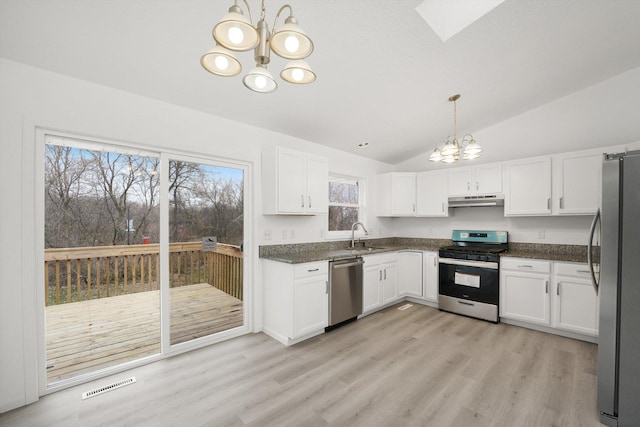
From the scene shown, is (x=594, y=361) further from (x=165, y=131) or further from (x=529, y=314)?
(x=165, y=131)

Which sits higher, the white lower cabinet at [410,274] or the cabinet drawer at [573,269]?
the cabinet drawer at [573,269]

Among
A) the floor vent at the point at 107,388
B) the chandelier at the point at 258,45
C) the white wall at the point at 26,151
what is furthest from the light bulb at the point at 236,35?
the floor vent at the point at 107,388

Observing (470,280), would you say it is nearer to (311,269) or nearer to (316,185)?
(311,269)

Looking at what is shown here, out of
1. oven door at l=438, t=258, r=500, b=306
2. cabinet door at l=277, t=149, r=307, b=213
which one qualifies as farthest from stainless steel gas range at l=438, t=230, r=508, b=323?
cabinet door at l=277, t=149, r=307, b=213

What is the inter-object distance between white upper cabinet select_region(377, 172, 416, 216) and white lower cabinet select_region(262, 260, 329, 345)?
2.17 meters

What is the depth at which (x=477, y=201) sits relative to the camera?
415 centimetres

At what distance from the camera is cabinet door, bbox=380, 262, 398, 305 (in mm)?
4098

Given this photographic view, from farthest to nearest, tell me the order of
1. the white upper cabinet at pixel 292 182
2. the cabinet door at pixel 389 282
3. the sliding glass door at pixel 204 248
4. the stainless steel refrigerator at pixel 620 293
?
the cabinet door at pixel 389 282
the white upper cabinet at pixel 292 182
the sliding glass door at pixel 204 248
the stainless steel refrigerator at pixel 620 293

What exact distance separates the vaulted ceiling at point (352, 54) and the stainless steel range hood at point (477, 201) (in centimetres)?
124

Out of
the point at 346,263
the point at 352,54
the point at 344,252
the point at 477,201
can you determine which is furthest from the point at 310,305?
the point at 477,201

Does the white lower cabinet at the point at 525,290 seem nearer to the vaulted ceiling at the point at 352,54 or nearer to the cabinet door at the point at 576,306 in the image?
the cabinet door at the point at 576,306

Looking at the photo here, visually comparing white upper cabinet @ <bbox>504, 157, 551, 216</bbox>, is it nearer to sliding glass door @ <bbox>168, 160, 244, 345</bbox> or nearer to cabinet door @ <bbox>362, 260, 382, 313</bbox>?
cabinet door @ <bbox>362, 260, 382, 313</bbox>

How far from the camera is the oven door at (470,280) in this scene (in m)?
3.61

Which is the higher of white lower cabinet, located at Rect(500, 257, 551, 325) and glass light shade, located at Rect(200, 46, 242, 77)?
glass light shade, located at Rect(200, 46, 242, 77)
